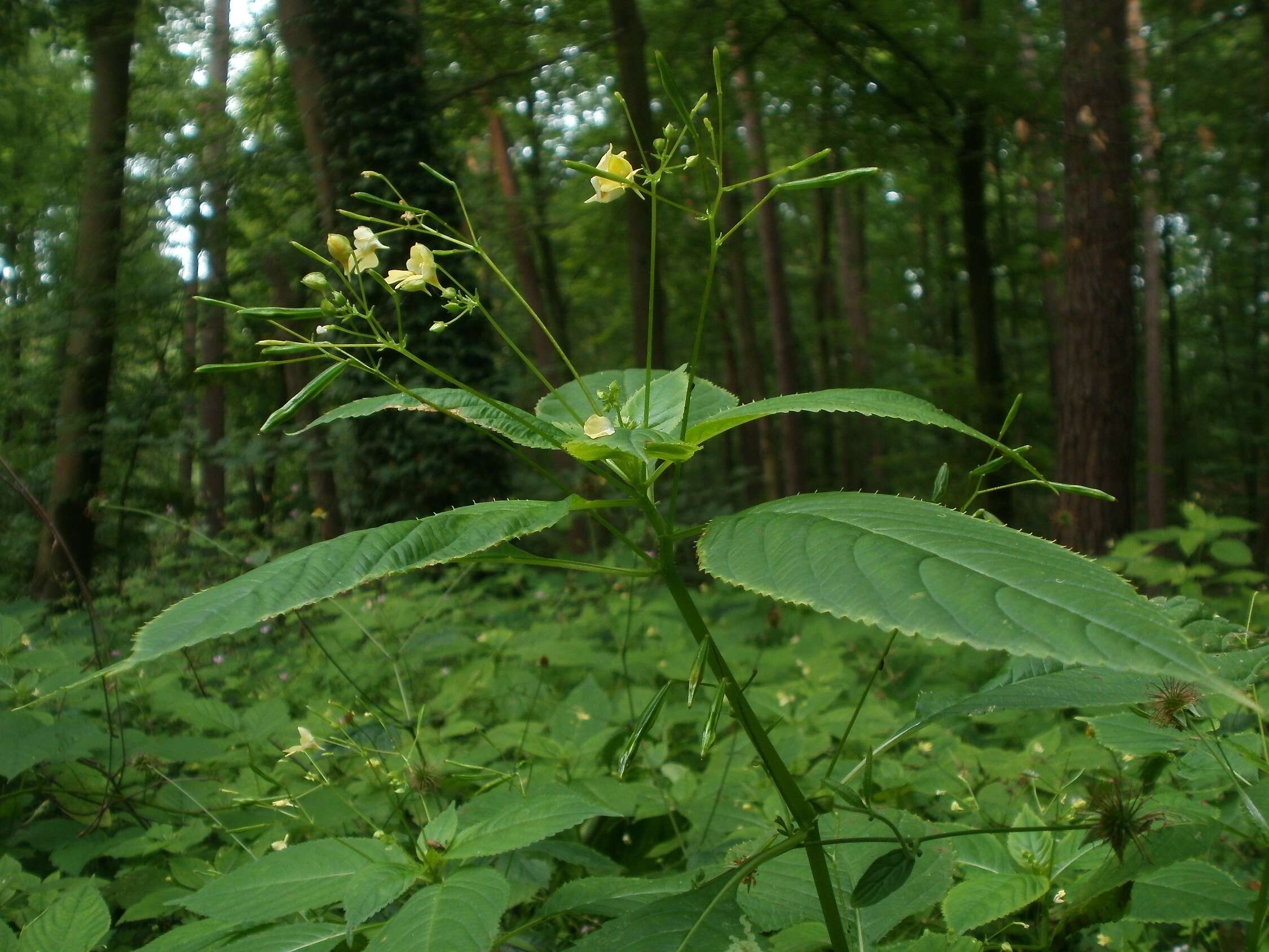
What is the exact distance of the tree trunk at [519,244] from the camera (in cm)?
985

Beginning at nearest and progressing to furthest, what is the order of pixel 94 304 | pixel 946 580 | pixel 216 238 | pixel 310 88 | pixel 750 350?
pixel 946 580 < pixel 310 88 < pixel 94 304 < pixel 216 238 < pixel 750 350

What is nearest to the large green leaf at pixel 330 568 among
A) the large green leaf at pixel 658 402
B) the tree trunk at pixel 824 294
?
the large green leaf at pixel 658 402

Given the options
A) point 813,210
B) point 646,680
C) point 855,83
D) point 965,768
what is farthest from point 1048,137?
point 813,210

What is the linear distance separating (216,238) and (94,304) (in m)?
1.15

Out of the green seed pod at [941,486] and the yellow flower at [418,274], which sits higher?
the yellow flower at [418,274]

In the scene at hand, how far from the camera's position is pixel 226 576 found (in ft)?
18.6

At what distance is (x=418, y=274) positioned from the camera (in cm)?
118

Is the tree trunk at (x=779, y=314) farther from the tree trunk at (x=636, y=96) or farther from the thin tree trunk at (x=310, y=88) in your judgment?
the thin tree trunk at (x=310, y=88)

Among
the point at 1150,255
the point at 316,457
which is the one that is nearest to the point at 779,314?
the point at 1150,255

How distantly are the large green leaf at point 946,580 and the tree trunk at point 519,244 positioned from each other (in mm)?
8484

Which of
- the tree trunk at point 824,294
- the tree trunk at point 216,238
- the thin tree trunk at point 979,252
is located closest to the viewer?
the tree trunk at point 216,238

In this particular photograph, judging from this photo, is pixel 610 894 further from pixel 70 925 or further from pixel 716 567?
pixel 70 925

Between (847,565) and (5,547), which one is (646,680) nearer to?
(847,565)

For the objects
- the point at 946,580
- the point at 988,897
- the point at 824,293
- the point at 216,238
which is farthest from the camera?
the point at 824,293
